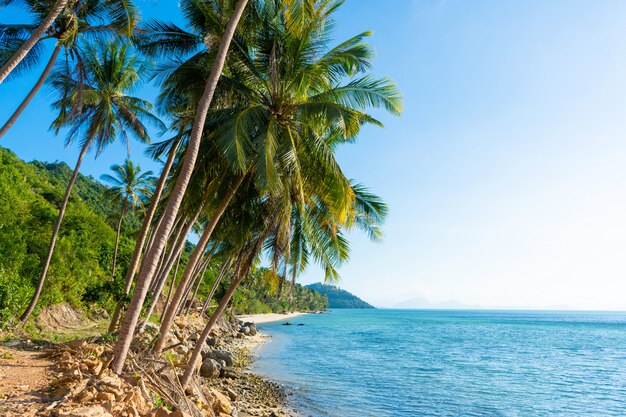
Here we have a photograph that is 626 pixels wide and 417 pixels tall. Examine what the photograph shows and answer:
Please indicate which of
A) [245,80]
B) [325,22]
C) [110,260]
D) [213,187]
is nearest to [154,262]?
[213,187]

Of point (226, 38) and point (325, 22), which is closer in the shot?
point (226, 38)

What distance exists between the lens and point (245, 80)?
9.95m

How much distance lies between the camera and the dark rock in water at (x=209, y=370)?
15.8m

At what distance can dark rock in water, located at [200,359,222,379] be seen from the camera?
1577cm

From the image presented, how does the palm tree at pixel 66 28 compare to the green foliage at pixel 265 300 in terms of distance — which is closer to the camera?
the palm tree at pixel 66 28

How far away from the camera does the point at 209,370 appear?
1588cm

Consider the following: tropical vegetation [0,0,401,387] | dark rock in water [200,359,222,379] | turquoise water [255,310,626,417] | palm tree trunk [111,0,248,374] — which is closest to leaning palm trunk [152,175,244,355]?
tropical vegetation [0,0,401,387]

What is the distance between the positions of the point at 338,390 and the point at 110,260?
18.1m

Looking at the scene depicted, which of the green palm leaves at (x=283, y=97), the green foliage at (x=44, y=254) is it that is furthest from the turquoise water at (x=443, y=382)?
the green foliage at (x=44, y=254)

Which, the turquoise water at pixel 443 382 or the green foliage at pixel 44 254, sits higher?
the green foliage at pixel 44 254

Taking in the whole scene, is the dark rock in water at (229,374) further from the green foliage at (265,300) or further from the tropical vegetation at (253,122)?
the tropical vegetation at (253,122)

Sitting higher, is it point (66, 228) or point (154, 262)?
point (66, 228)

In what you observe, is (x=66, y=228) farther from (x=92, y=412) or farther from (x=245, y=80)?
(x=92, y=412)

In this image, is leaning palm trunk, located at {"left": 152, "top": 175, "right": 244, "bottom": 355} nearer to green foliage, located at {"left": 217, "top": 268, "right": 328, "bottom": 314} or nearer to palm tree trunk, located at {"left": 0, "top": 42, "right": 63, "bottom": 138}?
green foliage, located at {"left": 217, "top": 268, "right": 328, "bottom": 314}
